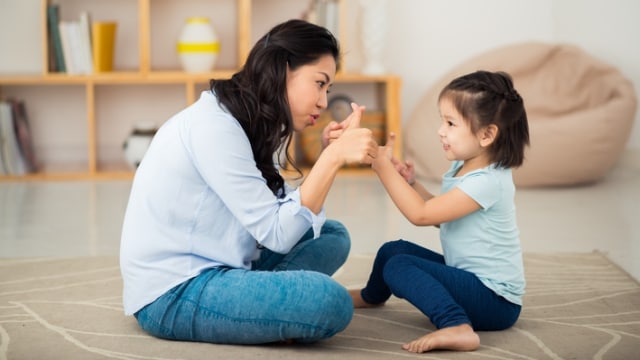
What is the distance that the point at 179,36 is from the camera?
5082mm

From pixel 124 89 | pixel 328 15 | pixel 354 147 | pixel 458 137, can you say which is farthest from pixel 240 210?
pixel 124 89

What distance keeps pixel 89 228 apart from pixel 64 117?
176 cm

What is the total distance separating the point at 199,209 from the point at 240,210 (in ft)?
0.35

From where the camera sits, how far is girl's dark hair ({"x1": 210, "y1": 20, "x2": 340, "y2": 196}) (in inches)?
79.1

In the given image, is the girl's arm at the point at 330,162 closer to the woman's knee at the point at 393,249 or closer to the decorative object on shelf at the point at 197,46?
the woman's knee at the point at 393,249

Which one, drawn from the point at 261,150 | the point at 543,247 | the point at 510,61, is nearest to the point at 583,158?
the point at 510,61

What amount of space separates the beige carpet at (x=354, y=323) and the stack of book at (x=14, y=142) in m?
1.96

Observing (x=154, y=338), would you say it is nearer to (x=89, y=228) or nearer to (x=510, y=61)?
(x=89, y=228)

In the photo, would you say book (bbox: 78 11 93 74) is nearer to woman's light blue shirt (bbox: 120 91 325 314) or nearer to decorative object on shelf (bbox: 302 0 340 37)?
decorative object on shelf (bbox: 302 0 340 37)

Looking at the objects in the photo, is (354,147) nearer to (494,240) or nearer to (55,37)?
(494,240)

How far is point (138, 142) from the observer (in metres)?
4.77

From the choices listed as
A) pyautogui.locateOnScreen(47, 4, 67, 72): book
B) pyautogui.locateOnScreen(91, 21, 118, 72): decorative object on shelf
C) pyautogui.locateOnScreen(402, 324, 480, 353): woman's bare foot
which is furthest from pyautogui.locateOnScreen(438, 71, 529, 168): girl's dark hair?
pyautogui.locateOnScreen(47, 4, 67, 72): book

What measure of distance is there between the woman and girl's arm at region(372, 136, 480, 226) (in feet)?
0.39

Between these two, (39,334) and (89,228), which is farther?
(89,228)
